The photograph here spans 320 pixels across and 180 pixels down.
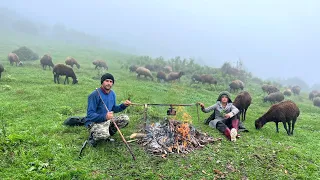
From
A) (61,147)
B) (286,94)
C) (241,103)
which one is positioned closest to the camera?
(61,147)

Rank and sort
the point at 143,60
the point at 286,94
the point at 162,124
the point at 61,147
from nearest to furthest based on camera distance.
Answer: the point at 61,147 → the point at 162,124 → the point at 286,94 → the point at 143,60

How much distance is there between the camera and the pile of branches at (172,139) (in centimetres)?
875

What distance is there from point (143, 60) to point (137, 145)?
40804 millimetres

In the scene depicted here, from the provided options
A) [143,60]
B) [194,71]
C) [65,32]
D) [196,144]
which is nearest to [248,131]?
[196,144]

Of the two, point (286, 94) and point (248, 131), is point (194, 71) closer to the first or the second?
point (286, 94)

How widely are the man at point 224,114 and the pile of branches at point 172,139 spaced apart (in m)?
1.36

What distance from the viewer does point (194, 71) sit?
138 feet

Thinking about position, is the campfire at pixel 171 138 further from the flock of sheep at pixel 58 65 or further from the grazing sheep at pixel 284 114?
the flock of sheep at pixel 58 65

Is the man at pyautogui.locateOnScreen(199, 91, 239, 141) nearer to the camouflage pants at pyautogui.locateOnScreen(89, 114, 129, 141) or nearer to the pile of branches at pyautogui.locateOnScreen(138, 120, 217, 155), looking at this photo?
the pile of branches at pyautogui.locateOnScreen(138, 120, 217, 155)

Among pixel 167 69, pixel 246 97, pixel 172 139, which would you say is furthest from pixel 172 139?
pixel 167 69

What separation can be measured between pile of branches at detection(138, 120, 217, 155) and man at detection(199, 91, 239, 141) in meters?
1.36

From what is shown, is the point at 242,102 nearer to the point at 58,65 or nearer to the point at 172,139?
the point at 172,139

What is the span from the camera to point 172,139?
9078 millimetres

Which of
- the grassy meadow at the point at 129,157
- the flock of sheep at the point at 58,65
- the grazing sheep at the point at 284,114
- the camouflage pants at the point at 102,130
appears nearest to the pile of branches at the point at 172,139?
the grassy meadow at the point at 129,157
